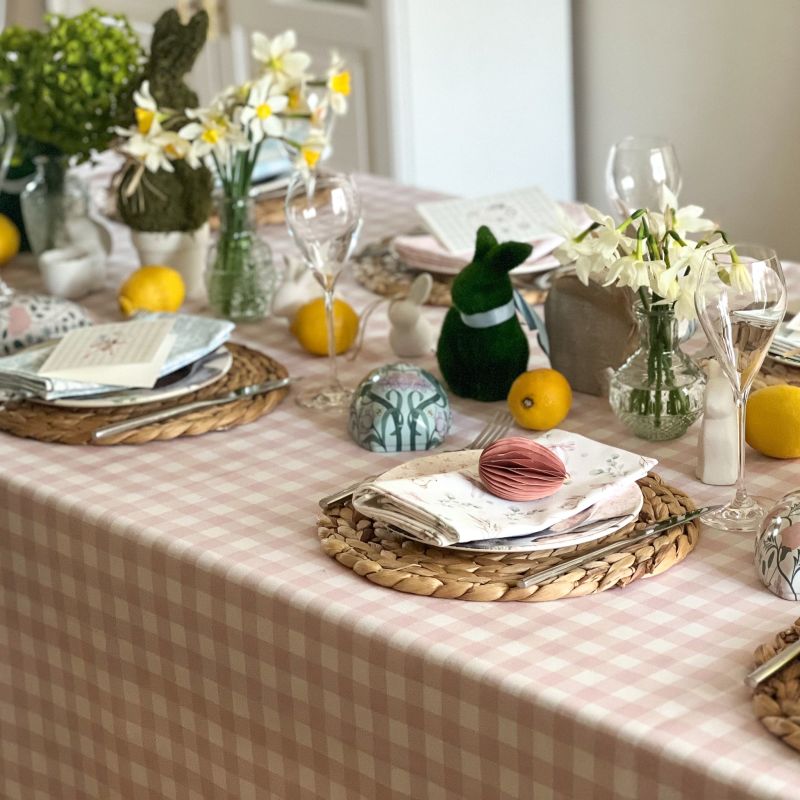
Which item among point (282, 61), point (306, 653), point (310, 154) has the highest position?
point (282, 61)

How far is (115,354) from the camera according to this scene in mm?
1396

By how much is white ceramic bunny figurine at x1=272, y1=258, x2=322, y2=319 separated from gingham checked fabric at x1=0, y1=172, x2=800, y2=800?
0.23 meters

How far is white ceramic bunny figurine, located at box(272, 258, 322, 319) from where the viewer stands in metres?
1.61

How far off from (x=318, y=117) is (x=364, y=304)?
0.24 meters

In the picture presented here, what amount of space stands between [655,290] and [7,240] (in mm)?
1071

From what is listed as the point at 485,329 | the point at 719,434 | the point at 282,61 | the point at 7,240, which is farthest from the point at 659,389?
the point at 7,240

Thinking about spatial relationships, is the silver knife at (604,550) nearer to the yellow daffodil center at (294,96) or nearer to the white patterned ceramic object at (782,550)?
the white patterned ceramic object at (782,550)

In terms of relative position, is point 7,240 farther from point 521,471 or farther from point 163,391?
point 521,471

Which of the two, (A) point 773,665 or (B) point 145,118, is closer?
(A) point 773,665

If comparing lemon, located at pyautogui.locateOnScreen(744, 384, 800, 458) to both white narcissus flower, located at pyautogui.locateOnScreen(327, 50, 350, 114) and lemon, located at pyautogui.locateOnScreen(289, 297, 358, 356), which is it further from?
white narcissus flower, located at pyautogui.locateOnScreen(327, 50, 350, 114)

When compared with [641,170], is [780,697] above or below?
below

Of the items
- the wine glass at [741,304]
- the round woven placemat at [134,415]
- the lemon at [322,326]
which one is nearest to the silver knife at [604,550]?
the wine glass at [741,304]

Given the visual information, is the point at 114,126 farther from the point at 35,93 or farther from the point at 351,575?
the point at 351,575

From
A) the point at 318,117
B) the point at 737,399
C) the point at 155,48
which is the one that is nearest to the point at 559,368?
the point at 737,399
